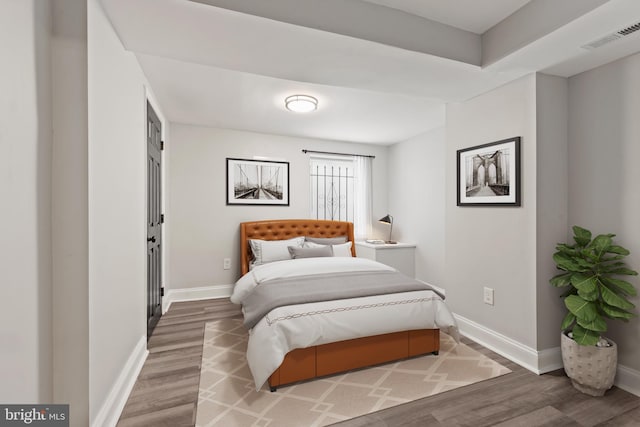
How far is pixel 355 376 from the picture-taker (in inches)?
87.8

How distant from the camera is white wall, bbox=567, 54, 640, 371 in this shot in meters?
2.07

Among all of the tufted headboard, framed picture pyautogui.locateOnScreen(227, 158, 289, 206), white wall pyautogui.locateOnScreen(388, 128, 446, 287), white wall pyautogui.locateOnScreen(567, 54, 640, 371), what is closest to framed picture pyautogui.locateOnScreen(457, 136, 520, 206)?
white wall pyautogui.locateOnScreen(567, 54, 640, 371)

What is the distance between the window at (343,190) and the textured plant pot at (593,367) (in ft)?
11.2

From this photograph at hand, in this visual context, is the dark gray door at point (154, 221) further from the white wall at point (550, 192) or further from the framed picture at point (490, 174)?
the white wall at point (550, 192)

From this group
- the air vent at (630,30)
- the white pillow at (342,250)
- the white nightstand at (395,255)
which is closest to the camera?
the air vent at (630,30)

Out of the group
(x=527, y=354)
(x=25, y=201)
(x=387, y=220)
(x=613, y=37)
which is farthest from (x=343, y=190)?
(x=25, y=201)

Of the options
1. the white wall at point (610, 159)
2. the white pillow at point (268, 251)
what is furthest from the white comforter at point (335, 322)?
the white pillow at point (268, 251)

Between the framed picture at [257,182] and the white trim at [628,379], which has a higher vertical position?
the framed picture at [257,182]

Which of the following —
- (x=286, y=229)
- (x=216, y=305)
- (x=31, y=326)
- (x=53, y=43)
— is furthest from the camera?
(x=286, y=229)

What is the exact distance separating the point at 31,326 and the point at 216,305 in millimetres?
2763

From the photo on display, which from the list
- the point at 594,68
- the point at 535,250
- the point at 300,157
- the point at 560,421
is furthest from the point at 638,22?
the point at 300,157

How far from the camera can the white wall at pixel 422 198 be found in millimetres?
4250

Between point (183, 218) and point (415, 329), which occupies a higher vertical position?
point (183, 218)

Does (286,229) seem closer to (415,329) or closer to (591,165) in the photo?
(415,329)
